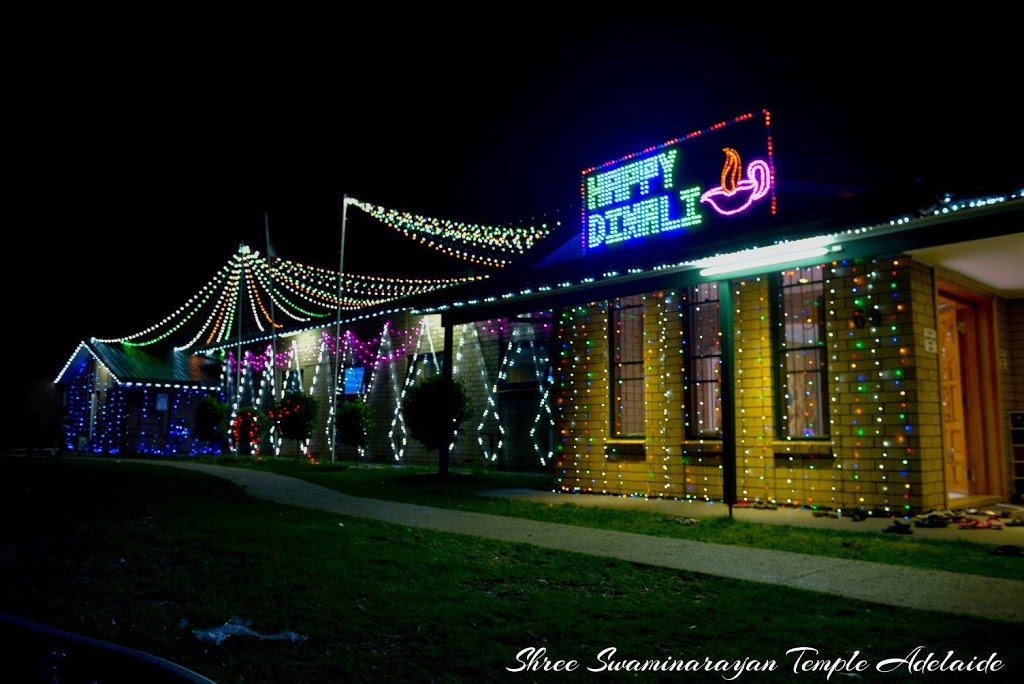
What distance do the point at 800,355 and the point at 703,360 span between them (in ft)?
5.20

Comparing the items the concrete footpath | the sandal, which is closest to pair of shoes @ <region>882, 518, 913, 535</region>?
the sandal

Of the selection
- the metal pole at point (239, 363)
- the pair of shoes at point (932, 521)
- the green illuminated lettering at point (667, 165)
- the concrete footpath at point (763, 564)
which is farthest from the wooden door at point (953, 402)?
the metal pole at point (239, 363)

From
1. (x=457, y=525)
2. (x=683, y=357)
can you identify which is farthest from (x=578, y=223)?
(x=457, y=525)

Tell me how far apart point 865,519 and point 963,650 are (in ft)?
17.4

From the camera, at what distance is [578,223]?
13727mm

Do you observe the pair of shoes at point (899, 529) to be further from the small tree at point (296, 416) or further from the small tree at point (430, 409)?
the small tree at point (296, 416)

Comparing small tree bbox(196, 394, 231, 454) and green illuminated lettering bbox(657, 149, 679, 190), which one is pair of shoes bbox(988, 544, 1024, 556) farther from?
small tree bbox(196, 394, 231, 454)

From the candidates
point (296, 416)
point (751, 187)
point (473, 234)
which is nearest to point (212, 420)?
point (296, 416)

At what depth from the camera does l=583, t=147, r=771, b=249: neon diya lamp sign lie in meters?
10.7

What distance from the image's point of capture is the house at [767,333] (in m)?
9.19

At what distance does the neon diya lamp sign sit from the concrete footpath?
198 inches

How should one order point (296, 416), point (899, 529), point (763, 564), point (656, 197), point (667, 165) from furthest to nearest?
point (296, 416) < point (656, 197) < point (667, 165) < point (899, 529) < point (763, 564)

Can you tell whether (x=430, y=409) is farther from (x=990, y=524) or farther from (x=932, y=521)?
(x=990, y=524)

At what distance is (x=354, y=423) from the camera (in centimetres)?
1905
